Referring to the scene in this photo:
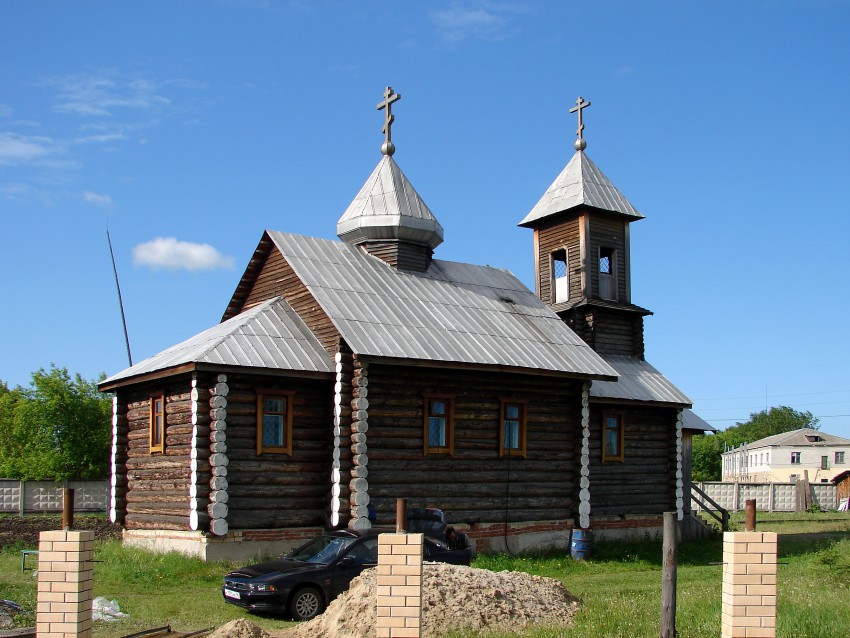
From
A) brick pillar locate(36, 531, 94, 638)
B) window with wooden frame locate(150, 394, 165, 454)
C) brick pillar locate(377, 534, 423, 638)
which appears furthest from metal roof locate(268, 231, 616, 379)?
brick pillar locate(377, 534, 423, 638)

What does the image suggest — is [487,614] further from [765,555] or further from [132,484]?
[132,484]

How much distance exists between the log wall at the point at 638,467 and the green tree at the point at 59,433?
62.7 feet

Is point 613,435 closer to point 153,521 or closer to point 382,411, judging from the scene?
point 382,411

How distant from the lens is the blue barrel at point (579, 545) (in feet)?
73.5

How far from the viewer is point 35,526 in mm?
26969

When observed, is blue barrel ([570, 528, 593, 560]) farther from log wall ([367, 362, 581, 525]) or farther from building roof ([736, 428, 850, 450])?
building roof ([736, 428, 850, 450])

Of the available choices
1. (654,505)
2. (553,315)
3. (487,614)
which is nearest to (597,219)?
(553,315)

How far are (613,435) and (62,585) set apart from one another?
18.8 m

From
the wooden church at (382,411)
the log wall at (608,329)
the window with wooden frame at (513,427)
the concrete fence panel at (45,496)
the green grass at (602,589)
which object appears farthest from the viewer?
the concrete fence panel at (45,496)

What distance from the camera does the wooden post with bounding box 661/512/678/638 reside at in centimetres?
1073

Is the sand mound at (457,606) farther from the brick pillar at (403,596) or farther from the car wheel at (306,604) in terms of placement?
the brick pillar at (403,596)

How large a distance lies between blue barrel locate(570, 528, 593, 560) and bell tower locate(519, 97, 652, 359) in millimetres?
7169

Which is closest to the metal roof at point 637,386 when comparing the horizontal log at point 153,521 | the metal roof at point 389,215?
the metal roof at point 389,215

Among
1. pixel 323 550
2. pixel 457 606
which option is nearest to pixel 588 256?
pixel 323 550
